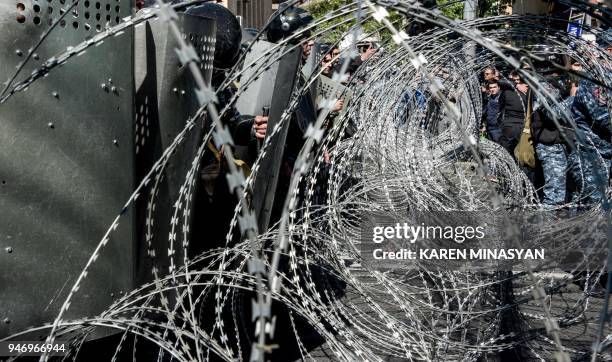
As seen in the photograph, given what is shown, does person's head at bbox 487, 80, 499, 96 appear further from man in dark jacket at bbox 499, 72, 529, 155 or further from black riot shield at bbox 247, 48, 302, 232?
black riot shield at bbox 247, 48, 302, 232

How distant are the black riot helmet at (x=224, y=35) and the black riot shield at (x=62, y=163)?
6.39ft

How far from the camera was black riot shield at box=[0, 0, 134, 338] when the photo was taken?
326 cm

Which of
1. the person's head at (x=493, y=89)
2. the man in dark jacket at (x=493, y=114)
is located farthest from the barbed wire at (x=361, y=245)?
the person's head at (x=493, y=89)

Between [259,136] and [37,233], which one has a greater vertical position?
[259,136]

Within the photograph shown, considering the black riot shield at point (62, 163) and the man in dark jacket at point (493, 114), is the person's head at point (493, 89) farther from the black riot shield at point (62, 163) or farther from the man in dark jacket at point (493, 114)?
the black riot shield at point (62, 163)

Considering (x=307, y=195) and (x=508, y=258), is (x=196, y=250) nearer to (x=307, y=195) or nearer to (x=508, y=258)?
(x=307, y=195)

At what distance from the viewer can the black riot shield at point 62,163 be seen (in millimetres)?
3260

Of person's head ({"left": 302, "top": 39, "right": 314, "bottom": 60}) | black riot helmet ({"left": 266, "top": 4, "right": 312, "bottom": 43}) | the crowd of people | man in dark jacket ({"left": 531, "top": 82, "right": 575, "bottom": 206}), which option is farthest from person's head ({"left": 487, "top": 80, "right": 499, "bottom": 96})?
black riot helmet ({"left": 266, "top": 4, "right": 312, "bottom": 43})

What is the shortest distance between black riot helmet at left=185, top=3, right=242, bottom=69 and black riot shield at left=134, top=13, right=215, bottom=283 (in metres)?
1.45

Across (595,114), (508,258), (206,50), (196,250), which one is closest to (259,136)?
(196,250)

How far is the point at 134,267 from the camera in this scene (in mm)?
3883

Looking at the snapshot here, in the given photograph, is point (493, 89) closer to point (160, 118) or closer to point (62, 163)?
point (160, 118)

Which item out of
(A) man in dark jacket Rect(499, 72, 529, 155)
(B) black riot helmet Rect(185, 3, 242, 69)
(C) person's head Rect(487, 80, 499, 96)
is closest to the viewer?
Answer: (B) black riot helmet Rect(185, 3, 242, 69)

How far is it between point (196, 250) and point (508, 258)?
2.12 metres
